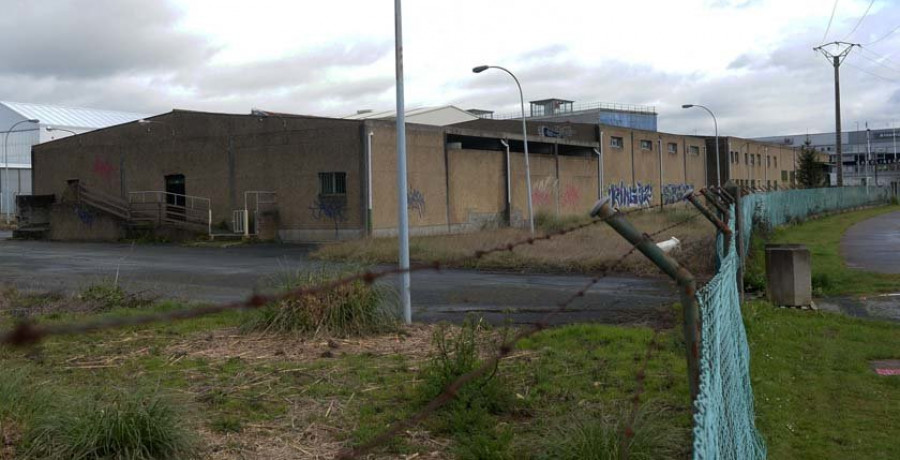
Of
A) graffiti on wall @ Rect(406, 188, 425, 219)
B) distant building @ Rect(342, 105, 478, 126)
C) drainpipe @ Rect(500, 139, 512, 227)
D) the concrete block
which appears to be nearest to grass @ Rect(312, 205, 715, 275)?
the concrete block

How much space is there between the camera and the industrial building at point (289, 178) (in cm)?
3469

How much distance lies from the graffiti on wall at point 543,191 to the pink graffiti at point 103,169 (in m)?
21.6

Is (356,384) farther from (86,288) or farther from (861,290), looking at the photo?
(861,290)

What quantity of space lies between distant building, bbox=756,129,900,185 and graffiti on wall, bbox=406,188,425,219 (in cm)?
8054

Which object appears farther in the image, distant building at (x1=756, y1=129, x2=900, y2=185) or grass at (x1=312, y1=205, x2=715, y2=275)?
distant building at (x1=756, y1=129, x2=900, y2=185)

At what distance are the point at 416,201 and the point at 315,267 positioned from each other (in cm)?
2469

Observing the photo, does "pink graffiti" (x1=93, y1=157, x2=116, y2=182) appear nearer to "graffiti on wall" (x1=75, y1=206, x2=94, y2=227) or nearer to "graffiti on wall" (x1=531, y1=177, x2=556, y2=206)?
"graffiti on wall" (x1=75, y1=206, x2=94, y2=227)

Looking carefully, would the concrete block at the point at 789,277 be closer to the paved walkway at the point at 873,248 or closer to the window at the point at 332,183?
the paved walkway at the point at 873,248

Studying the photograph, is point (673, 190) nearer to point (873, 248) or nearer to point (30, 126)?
point (873, 248)

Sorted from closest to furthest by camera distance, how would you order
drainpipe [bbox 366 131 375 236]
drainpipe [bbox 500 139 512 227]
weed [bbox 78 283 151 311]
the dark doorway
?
weed [bbox 78 283 151 311] < drainpipe [bbox 366 131 375 236] < the dark doorway < drainpipe [bbox 500 139 512 227]

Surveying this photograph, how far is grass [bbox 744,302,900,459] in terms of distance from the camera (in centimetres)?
579

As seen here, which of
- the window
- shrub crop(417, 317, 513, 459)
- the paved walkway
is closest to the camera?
shrub crop(417, 317, 513, 459)

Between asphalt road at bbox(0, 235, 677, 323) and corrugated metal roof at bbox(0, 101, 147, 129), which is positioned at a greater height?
corrugated metal roof at bbox(0, 101, 147, 129)

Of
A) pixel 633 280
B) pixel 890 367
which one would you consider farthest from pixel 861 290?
pixel 890 367
